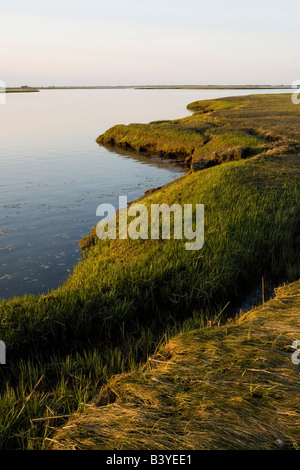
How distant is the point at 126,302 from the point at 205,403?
381 cm

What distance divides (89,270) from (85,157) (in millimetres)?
27459

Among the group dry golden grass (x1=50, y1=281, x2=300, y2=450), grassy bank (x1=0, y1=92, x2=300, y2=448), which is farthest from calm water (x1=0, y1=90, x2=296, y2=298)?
dry golden grass (x1=50, y1=281, x2=300, y2=450)

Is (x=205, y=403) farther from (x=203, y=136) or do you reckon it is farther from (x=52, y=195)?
(x=203, y=136)

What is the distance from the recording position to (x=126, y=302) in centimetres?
754

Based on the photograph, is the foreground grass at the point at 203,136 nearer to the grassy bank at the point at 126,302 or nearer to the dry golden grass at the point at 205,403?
the grassy bank at the point at 126,302

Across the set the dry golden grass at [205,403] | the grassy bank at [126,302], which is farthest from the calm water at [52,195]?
the dry golden grass at [205,403]

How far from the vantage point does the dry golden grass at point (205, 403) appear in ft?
11.3

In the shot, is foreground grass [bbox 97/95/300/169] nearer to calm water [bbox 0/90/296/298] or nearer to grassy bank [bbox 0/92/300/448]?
calm water [bbox 0/90/296/298]

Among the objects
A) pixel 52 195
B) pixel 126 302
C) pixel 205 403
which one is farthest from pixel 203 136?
pixel 205 403

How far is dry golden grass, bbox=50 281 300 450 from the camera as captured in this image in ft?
11.3

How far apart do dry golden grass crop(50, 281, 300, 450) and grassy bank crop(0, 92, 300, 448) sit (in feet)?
1.91

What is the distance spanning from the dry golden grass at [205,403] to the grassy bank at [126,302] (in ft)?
1.91
